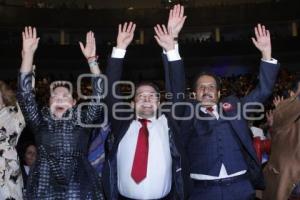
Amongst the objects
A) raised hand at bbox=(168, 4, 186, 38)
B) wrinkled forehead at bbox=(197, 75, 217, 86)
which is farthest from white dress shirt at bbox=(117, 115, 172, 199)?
raised hand at bbox=(168, 4, 186, 38)

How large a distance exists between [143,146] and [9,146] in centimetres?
110

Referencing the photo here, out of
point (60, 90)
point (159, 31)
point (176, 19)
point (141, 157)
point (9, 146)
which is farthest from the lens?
point (9, 146)

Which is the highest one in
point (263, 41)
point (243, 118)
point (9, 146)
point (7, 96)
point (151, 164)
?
point (263, 41)

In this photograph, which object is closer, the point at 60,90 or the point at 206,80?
the point at 60,90

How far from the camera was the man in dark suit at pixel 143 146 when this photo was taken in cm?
317

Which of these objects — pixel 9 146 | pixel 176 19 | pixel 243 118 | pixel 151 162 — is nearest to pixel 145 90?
pixel 151 162

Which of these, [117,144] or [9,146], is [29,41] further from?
[117,144]

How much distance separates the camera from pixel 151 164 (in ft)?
10.5

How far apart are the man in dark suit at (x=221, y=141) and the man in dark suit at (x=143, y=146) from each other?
0.14 meters

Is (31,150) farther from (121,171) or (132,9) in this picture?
(132,9)

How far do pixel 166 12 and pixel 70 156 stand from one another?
55.5ft

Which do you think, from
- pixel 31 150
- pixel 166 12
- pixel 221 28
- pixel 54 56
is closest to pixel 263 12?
pixel 221 28

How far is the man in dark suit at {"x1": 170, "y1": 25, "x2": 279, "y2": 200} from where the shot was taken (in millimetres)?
3230

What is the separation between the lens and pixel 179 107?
11.0ft
